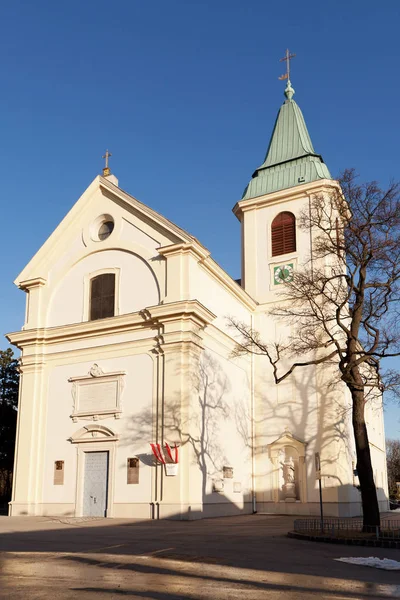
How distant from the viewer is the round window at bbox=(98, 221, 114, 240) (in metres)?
27.4

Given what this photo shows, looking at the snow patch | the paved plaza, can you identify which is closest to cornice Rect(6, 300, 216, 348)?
the paved plaza

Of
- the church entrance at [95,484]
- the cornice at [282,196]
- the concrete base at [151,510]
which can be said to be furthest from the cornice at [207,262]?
the concrete base at [151,510]

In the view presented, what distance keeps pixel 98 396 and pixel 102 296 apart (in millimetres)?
4270

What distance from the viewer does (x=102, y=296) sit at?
1038 inches

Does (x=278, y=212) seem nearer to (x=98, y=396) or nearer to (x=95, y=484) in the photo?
(x=98, y=396)

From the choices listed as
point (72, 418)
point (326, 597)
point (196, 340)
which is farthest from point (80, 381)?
point (326, 597)

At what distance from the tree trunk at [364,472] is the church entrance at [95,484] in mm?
10581

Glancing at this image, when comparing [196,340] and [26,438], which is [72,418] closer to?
[26,438]

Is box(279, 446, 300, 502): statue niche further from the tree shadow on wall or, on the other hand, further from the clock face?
the clock face

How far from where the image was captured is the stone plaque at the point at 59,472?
24875 mm

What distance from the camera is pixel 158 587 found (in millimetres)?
8664

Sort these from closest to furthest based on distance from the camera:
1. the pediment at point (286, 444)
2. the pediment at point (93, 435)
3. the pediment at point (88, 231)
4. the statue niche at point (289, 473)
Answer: the pediment at point (93, 435), the pediment at point (88, 231), the pediment at point (286, 444), the statue niche at point (289, 473)

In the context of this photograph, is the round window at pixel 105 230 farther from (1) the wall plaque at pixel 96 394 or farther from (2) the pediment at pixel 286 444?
(2) the pediment at pixel 286 444

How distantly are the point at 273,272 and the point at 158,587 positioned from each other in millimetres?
23164
